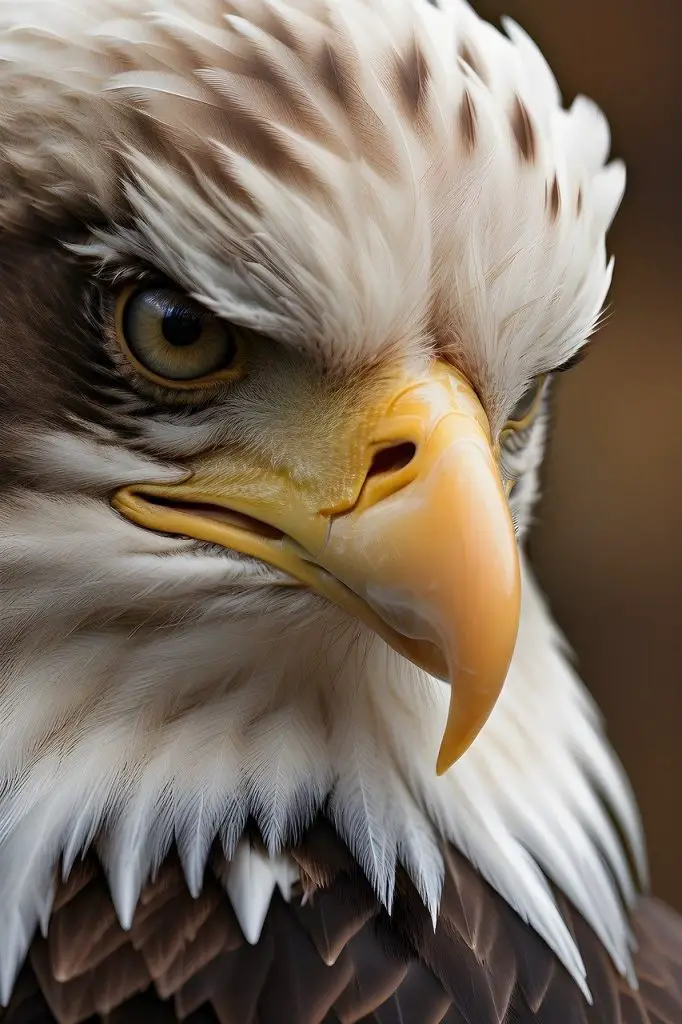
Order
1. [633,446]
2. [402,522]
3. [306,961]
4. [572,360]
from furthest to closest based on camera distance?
[633,446] < [572,360] < [306,961] < [402,522]

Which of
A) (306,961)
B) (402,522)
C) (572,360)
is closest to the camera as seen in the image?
(402,522)

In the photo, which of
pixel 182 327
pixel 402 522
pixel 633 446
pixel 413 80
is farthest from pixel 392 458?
pixel 633 446

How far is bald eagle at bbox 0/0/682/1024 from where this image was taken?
3.16 ft

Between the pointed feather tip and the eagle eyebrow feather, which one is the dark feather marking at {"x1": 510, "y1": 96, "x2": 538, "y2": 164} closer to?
the eagle eyebrow feather

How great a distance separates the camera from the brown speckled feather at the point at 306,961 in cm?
99

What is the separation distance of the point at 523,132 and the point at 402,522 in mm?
384

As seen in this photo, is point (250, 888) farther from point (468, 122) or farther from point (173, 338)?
point (468, 122)

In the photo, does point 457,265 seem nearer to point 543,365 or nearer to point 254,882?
point 543,365

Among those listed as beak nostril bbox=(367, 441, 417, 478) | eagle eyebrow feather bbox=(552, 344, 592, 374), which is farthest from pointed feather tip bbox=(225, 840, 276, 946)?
eagle eyebrow feather bbox=(552, 344, 592, 374)

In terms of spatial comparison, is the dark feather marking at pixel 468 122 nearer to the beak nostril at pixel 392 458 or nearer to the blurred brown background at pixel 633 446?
the beak nostril at pixel 392 458

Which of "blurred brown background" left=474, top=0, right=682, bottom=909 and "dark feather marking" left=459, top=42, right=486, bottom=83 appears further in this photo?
"blurred brown background" left=474, top=0, right=682, bottom=909

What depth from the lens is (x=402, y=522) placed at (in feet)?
3.01

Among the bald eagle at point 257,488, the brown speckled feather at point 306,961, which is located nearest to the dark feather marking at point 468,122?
the bald eagle at point 257,488

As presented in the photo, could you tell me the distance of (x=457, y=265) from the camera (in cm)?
101
